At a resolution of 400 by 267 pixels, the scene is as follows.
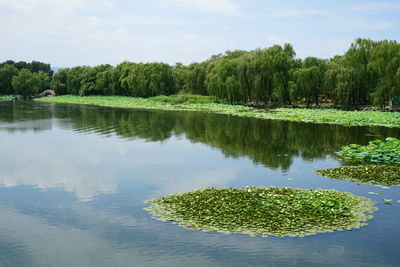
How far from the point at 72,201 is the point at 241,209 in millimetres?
5657

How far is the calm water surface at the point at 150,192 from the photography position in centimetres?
897

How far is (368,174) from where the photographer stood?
1580 cm

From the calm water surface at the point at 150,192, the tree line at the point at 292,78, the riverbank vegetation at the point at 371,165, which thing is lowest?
the calm water surface at the point at 150,192

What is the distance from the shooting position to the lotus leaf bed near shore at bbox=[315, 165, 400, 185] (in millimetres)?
14984

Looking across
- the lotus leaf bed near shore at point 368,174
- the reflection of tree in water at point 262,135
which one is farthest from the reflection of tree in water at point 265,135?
the lotus leaf bed near shore at point 368,174

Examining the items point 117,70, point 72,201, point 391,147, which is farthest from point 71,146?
point 117,70

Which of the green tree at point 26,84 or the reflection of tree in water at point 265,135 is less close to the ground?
the green tree at point 26,84

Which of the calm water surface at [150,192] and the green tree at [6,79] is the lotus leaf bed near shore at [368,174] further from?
the green tree at [6,79]

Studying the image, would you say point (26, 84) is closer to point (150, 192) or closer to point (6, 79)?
point (6, 79)

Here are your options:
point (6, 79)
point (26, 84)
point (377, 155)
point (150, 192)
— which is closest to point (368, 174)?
point (377, 155)

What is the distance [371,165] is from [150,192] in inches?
403

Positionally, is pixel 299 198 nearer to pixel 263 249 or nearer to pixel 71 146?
pixel 263 249

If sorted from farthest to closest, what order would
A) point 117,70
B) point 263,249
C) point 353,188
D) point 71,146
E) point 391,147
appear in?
1. point 117,70
2. point 71,146
3. point 391,147
4. point 353,188
5. point 263,249

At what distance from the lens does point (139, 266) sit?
334 inches
